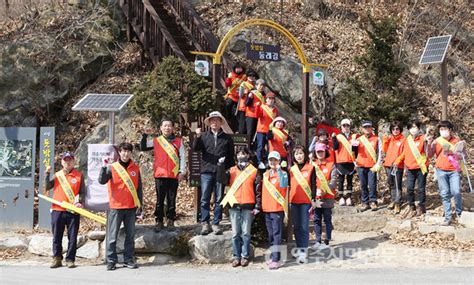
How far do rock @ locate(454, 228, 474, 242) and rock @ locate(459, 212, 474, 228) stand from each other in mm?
203

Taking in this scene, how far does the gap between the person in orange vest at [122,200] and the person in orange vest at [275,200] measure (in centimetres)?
202

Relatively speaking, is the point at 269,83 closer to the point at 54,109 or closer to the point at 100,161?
the point at 54,109

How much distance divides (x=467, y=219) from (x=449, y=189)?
0.62m

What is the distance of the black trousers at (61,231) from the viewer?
7969mm

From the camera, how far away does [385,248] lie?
880 cm

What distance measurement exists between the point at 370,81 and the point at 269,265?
6.60m

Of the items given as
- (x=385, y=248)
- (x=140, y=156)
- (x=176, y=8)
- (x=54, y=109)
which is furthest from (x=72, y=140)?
(x=385, y=248)

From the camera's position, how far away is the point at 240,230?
7.85 m

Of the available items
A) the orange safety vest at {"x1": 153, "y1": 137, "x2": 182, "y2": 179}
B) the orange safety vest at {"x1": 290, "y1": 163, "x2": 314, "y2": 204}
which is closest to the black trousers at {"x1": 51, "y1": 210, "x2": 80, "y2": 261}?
the orange safety vest at {"x1": 153, "y1": 137, "x2": 182, "y2": 179}

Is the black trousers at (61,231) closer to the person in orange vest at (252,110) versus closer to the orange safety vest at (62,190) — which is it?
the orange safety vest at (62,190)

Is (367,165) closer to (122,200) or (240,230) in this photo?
(240,230)

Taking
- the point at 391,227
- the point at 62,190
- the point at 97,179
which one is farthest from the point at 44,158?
the point at 391,227

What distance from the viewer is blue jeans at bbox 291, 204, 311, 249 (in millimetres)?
8172

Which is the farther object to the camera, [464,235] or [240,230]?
[464,235]
